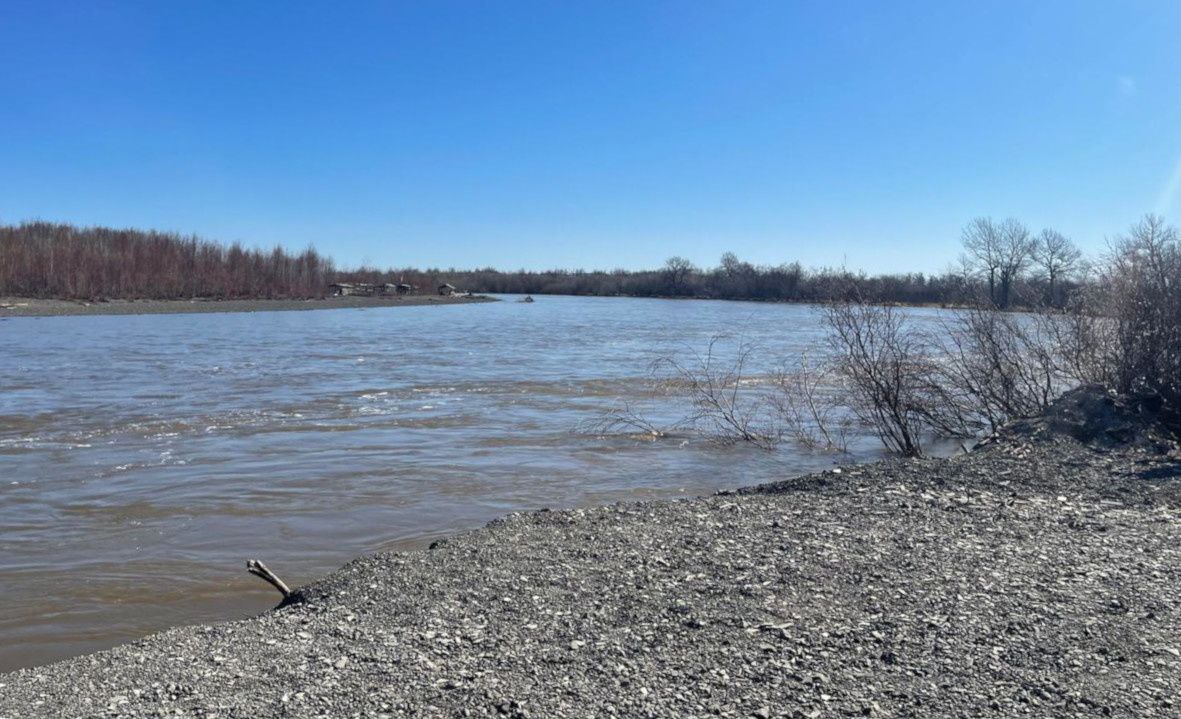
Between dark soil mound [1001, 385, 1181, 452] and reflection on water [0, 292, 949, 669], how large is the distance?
10.2 ft

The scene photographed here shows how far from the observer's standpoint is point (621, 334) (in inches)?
1694

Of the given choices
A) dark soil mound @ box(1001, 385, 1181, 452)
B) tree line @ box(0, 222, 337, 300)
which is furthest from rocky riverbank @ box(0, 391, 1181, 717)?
tree line @ box(0, 222, 337, 300)

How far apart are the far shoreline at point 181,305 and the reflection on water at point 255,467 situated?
25951mm

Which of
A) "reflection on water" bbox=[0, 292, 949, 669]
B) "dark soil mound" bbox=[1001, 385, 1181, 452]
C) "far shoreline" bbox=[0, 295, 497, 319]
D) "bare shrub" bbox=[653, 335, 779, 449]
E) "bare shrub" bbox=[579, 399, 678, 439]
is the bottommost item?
"reflection on water" bbox=[0, 292, 949, 669]

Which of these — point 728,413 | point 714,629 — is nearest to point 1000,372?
point 728,413

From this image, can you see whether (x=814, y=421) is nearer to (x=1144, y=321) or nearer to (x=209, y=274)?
(x=1144, y=321)

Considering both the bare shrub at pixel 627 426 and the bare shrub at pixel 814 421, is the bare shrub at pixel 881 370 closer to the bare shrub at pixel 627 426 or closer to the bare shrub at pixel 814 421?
the bare shrub at pixel 814 421

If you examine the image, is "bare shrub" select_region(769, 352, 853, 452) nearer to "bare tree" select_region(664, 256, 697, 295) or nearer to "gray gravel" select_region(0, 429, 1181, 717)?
"gray gravel" select_region(0, 429, 1181, 717)

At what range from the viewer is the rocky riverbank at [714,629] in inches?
163

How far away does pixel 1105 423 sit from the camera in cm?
1085

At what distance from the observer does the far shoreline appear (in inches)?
1961

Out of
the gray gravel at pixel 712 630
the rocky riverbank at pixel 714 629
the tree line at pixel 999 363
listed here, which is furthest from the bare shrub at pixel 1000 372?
the gray gravel at pixel 712 630

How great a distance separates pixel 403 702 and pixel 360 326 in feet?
149

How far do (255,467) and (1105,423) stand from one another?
10.9 meters
